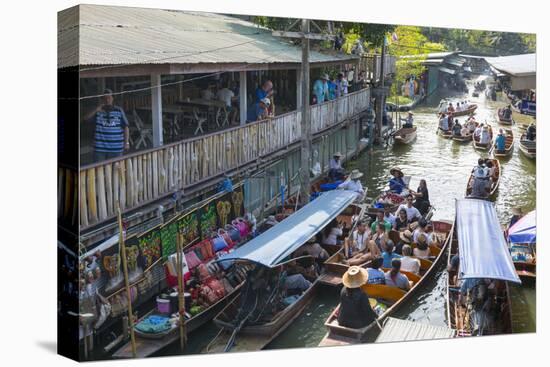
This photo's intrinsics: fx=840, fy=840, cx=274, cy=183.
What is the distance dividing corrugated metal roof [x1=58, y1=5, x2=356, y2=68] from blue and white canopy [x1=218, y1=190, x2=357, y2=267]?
2054 millimetres

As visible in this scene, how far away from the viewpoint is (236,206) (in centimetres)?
1148

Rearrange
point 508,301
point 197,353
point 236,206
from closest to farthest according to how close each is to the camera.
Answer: point 197,353
point 236,206
point 508,301

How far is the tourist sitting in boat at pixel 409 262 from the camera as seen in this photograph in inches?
495

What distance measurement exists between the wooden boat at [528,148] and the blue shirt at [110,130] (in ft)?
20.5

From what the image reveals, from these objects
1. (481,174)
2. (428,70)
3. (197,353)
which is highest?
(428,70)

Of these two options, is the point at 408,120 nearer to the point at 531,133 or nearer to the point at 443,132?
the point at 443,132

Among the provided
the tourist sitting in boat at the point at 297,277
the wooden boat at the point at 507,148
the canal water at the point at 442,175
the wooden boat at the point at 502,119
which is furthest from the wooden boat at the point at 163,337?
→ the wooden boat at the point at 502,119

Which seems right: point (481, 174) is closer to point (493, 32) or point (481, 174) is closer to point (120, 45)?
point (493, 32)

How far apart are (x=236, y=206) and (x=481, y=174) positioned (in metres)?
3.92

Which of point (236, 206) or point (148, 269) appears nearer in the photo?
point (148, 269)

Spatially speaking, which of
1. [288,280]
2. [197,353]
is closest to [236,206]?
[288,280]

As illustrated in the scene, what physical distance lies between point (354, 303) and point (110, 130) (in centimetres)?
405

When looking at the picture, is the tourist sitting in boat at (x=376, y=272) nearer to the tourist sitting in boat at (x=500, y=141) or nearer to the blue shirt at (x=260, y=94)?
the tourist sitting in boat at (x=500, y=141)

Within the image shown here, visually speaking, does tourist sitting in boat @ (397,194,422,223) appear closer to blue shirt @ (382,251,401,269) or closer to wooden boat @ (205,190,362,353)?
blue shirt @ (382,251,401,269)
